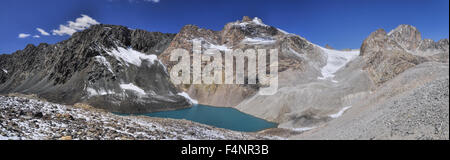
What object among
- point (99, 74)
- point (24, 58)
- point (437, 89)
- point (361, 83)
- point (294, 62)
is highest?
point (24, 58)

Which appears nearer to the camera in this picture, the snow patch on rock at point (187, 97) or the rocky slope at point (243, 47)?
the rocky slope at point (243, 47)

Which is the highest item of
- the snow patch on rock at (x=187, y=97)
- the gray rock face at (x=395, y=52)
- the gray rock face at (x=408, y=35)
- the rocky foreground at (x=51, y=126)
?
the gray rock face at (x=408, y=35)

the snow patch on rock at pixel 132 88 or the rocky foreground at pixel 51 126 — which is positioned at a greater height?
the snow patch on rock at pixel 132 88

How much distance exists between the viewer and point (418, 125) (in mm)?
13375

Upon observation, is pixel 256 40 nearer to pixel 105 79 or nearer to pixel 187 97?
pixel 187 97

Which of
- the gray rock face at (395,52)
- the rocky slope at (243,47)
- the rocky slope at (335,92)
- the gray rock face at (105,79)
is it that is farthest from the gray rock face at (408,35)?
the gray rock face at (105,79)

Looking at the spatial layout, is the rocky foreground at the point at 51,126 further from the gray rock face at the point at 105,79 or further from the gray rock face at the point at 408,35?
the gray rock face at the point at 408,35

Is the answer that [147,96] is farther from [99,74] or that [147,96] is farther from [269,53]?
[269,53]

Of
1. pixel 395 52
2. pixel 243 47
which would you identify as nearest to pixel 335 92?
pixel 395 52

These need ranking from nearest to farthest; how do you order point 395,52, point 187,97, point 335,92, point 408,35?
point 335,92
point 395,52
point 187,97
point 408,35

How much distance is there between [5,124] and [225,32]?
114851 millimetres

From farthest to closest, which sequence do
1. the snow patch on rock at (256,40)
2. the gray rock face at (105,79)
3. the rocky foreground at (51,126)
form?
the snow patch on rock at (256,40), the gray rock face at (105,79), the rocky foreground at (51,126)
